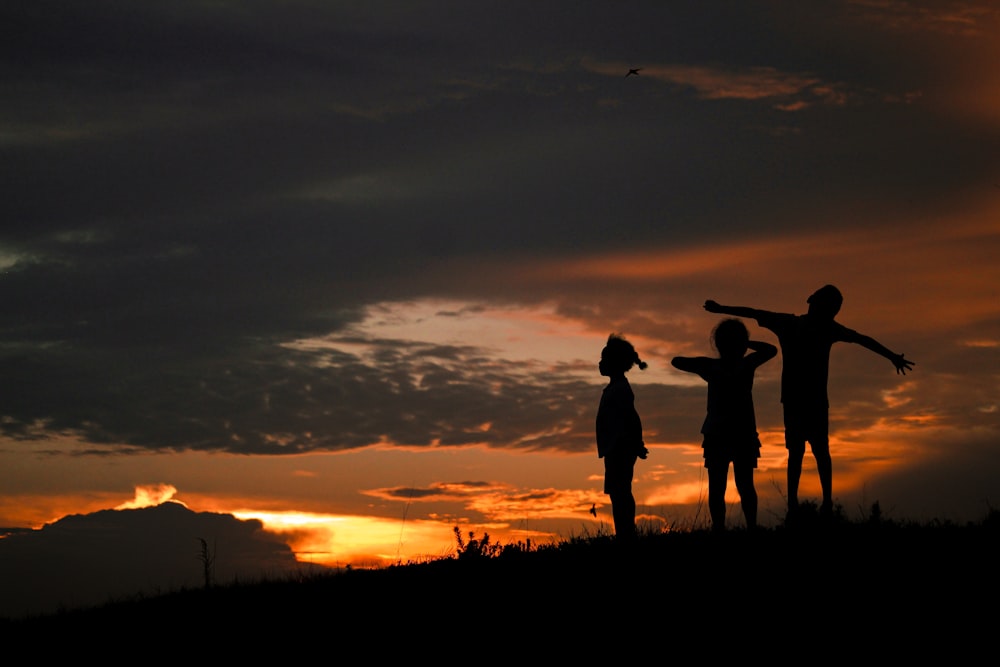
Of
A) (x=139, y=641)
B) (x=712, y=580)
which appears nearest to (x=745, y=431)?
(x=712, y=580)

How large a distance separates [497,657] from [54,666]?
5.12 metres

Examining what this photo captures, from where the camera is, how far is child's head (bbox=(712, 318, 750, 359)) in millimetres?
13133

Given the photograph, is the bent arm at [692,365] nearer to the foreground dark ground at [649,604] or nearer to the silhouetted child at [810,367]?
the silhouetted child at [810,367]

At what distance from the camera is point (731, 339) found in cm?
1314

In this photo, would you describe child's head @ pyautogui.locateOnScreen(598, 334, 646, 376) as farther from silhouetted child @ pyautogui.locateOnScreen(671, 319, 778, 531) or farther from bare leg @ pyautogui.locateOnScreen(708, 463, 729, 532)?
bare leg @ pyautogui.locateOnScreen(708, 463, 729, 532)

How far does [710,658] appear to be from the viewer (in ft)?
27.0

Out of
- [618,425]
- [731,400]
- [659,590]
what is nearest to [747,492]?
[731,400]

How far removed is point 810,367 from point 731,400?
4.12 ft

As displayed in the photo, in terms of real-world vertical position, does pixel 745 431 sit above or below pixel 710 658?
above

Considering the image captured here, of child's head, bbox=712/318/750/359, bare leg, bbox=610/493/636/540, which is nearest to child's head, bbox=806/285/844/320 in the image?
child's head, bbox=712/318/750/359

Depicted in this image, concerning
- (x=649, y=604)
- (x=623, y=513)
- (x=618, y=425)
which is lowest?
(x=649, y=604)

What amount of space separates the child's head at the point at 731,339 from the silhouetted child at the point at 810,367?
0.29 meters

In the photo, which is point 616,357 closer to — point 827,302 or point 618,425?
point 618,425

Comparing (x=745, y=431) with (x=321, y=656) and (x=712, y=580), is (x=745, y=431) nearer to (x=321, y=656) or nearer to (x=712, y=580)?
(x=712, y=580)
